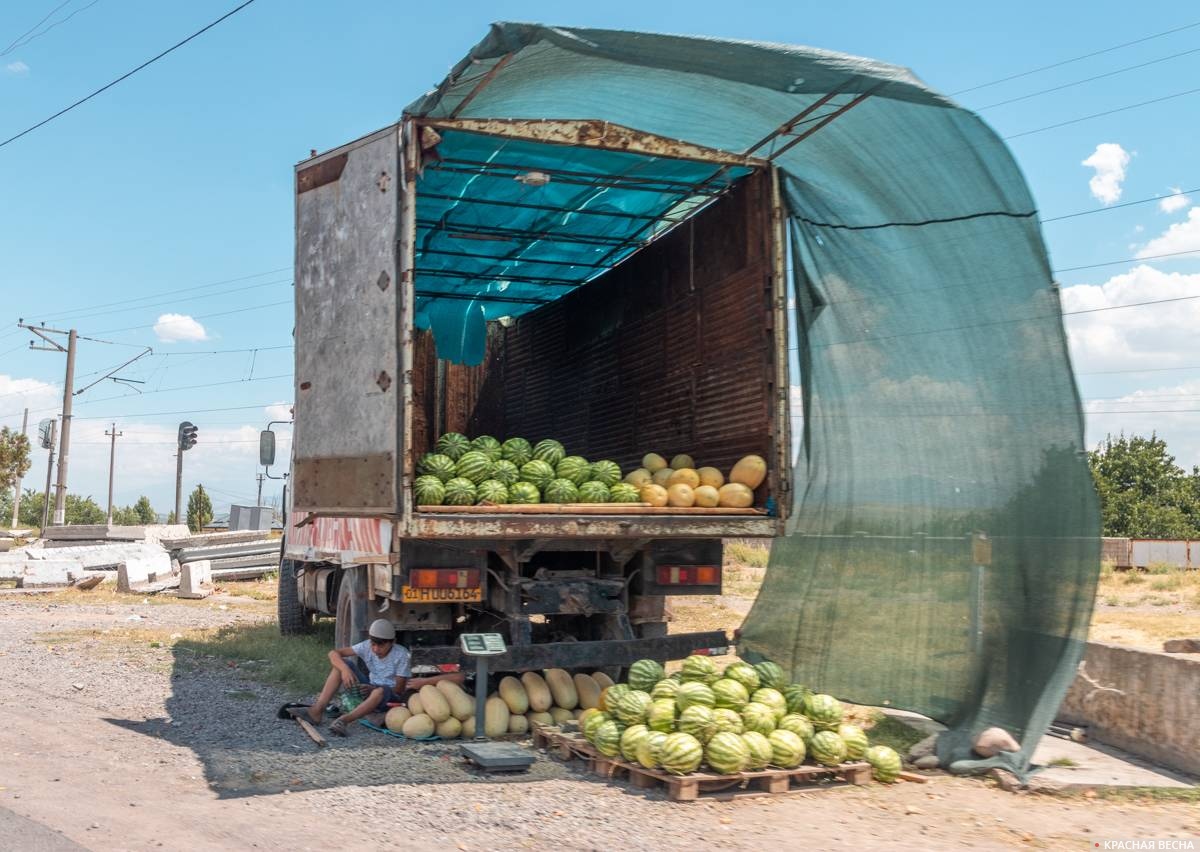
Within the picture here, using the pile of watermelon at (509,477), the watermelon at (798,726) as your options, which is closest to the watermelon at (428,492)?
the pile of watermelon at (509,477)

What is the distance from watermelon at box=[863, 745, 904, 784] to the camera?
633 centimetres

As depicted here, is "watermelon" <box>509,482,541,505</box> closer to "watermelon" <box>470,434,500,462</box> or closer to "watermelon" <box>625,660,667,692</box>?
"watermelon" <box>470,434,500,462</box>

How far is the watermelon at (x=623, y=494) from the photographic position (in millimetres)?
7984

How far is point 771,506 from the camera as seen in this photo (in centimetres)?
793

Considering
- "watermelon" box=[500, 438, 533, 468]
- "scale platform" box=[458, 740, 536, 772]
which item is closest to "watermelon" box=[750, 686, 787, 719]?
"scale platform" box=[458, 740, 536, 772]

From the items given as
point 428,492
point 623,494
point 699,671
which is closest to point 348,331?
point 428,492

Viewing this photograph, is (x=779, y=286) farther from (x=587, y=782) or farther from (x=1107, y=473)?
(x=1107, y=473)

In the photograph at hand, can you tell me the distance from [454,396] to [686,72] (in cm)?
726

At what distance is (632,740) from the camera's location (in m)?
6.22

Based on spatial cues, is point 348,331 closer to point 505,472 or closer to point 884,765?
point 505,472

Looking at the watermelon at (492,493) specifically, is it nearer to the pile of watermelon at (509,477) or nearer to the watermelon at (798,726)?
the pile of watermelon at (509,477)

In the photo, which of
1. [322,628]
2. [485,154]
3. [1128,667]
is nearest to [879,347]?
[1128,667]

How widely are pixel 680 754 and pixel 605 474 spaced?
2813mm

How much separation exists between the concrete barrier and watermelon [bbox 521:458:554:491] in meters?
4.43
